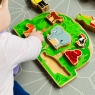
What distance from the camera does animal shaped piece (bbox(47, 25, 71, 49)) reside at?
34.4 inches

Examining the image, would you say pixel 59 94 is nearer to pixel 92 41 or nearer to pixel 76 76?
pixel 76 76

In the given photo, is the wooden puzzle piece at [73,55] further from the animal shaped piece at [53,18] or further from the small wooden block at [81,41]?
the animal shaped piece at [53,18]

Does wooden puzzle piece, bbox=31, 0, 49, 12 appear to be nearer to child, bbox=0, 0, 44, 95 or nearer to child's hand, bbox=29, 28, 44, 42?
child's hand, bbox=29, 28, 44, 42

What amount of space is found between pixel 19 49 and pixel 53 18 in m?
0.29

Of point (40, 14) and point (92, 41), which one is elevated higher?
point (40, 14)

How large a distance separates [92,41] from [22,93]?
327 mm

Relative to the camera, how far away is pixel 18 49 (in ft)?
2.30

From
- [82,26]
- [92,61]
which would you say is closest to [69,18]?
[82,26]

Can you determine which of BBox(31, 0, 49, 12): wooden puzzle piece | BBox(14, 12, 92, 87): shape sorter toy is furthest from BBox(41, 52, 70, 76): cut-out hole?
BBox(31, 0, 49, 12): wooden puzzle piece

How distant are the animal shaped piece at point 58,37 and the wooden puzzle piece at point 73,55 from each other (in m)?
0.04

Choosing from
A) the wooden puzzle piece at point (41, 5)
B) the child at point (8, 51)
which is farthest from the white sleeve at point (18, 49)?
the wooden puzzle piece at point (41, 5)

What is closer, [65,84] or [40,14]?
[65,84]

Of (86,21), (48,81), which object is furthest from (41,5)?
(48,81)

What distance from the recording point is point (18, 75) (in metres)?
0.88
